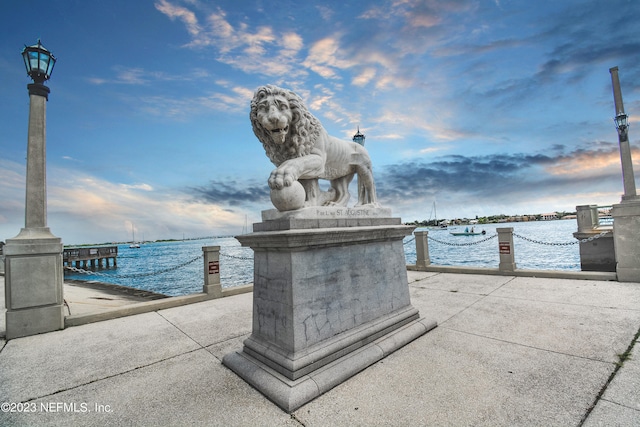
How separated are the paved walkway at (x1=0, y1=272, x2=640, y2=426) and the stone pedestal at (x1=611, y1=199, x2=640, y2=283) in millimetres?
1842

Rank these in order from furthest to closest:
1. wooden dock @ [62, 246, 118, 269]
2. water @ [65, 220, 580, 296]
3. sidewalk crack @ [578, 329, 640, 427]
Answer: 1. wooden dock @ [62, 246, 118, 269]
2. water @ [65, 220, 580, 296]
3. sidewalk crack @ [578, 329, 640, 427]

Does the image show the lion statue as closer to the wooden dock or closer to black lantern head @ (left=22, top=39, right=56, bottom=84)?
black lantern head @ (left=22, top=39, right=56, bottom=84)

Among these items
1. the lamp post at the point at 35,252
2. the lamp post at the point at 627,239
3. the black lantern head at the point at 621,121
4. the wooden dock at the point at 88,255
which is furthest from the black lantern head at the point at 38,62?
the wooden dock at the point at 88,255

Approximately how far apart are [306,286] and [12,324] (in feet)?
16.3

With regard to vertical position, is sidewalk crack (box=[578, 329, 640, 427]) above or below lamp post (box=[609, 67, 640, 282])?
below

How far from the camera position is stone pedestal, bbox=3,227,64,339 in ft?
14.5

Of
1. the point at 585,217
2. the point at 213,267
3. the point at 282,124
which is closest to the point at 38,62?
the point at 213,267

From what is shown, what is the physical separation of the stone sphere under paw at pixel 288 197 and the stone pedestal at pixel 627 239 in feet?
23.5

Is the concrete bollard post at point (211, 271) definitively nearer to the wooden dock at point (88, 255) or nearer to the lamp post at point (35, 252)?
the lamp post at point (35, 252)

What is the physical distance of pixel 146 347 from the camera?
12.7ft

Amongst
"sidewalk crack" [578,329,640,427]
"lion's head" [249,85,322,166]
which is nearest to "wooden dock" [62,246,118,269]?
"lion's head" [249,85,322,166]

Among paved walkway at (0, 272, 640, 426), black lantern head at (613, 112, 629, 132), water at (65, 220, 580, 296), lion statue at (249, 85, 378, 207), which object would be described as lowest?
water at (65, 220, 580, 296)

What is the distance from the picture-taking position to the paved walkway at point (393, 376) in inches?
87.6

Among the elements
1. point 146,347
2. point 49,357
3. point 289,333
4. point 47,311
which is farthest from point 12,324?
point 289,333
